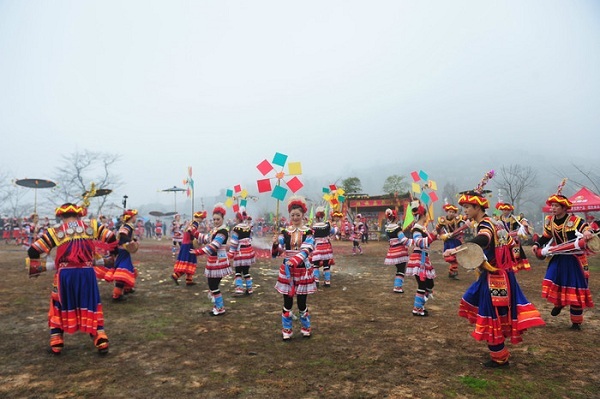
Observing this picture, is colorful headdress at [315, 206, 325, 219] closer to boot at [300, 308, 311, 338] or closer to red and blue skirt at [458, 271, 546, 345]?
boot at [300, 308, 311, 338]

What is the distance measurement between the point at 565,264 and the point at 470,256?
330 centimetres

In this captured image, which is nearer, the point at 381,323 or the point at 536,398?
the point at 536,398

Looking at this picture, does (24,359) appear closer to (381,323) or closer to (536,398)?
(381,323)

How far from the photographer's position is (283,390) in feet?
12.8

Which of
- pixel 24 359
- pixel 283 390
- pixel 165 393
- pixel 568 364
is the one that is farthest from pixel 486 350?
pixel 24 359

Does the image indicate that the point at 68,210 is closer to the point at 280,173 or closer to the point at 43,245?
the point at 43,245

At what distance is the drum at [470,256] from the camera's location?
430 cm

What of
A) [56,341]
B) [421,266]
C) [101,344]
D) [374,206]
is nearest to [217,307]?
[101,344]

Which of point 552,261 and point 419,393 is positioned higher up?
point 552,261

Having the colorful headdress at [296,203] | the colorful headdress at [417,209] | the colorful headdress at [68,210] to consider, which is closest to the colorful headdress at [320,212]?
the colorful headdress at [417,209]

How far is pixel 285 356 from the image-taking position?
4.92 metres

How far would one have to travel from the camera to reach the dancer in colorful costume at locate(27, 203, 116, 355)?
4969 millimetres

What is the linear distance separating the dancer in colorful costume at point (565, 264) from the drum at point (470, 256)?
261cm

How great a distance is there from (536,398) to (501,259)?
1601 millimetres
